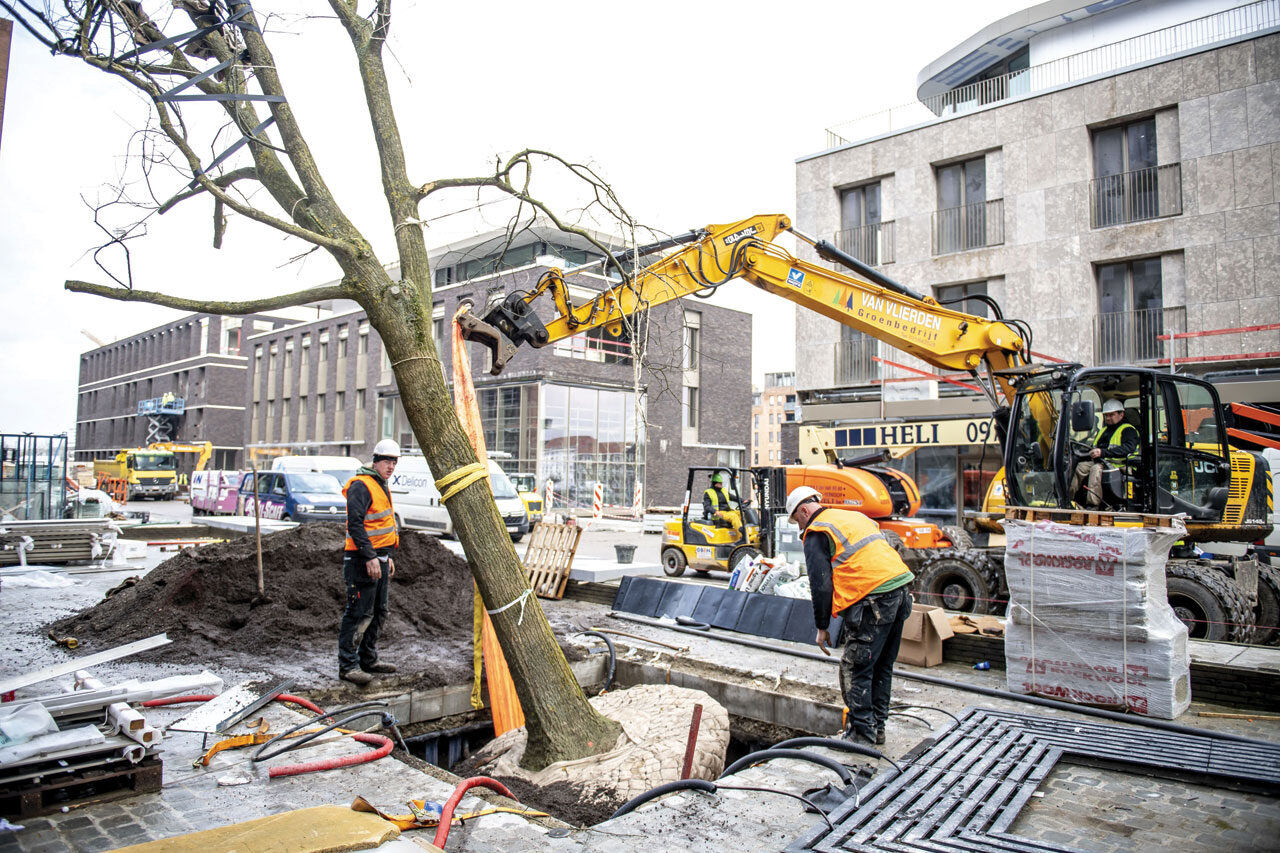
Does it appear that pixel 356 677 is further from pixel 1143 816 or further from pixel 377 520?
pixel 1143 816

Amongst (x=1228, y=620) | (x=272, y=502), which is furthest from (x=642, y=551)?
(x=1228, y=620)

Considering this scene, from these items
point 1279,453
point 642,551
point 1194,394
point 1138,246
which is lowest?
point 642,551

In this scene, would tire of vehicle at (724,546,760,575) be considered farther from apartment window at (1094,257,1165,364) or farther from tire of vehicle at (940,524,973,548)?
Result: apartment window at (1094,257,1165,364)

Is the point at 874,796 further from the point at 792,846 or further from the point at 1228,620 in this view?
the point at 1228,620

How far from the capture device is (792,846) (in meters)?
3.66

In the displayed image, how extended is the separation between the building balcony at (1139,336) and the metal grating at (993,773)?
13.6 metres

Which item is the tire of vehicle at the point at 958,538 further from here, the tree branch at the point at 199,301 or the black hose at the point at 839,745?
the tree branch at the point at 199,301

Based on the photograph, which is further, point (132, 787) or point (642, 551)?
point (642, 551)

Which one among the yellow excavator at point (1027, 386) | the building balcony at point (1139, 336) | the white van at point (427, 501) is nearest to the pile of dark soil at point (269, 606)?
the yellow excavator at point (1027, 386)

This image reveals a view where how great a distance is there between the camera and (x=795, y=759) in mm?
5020

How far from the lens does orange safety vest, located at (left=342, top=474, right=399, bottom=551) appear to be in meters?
6.64

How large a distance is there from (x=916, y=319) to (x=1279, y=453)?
6.43 meters

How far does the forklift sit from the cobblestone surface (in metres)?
8.92

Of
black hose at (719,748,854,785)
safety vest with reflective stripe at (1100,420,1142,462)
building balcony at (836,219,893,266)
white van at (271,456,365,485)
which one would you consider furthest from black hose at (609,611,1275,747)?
white van at (271,456,365,485)
